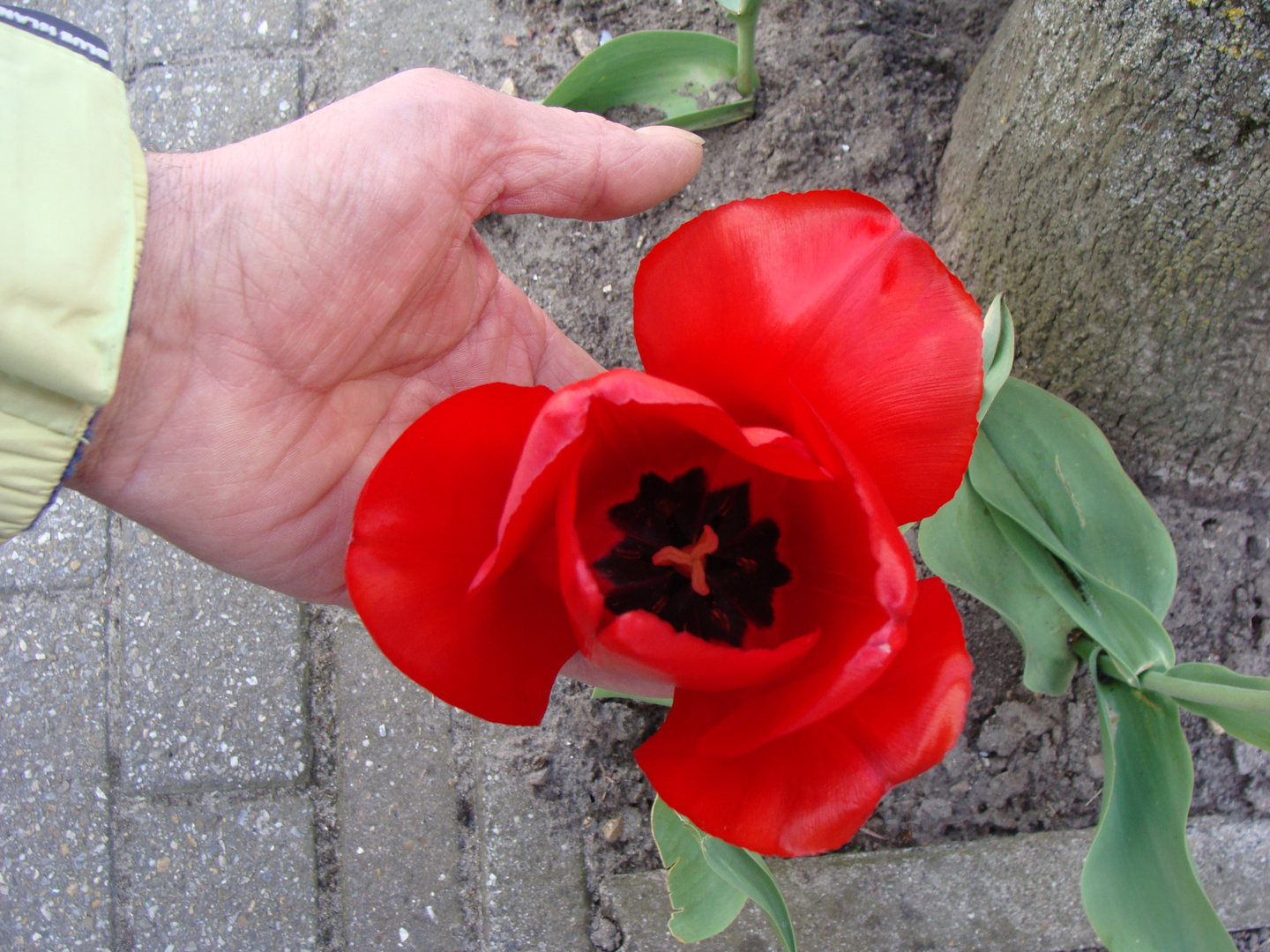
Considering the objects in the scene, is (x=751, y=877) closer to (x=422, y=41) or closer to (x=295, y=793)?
(x=295, y=793)

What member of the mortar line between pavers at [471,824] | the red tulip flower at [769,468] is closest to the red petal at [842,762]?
the red tulip flower at [769,468]

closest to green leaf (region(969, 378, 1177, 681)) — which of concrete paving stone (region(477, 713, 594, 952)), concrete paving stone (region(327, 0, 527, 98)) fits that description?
concrete paving stone (region(477, 713, 594, 952))

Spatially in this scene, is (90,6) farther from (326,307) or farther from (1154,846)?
(1154,846)

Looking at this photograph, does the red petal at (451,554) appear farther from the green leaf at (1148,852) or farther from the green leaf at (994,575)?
the green leaf at (1148,852)

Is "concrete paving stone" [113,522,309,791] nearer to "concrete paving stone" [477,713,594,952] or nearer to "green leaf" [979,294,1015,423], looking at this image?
"concrete paving stone" [477,713,594,952]

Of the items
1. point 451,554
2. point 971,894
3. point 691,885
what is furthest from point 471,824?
point 451,554

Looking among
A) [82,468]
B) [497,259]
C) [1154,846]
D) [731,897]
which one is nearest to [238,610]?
[82,468]
